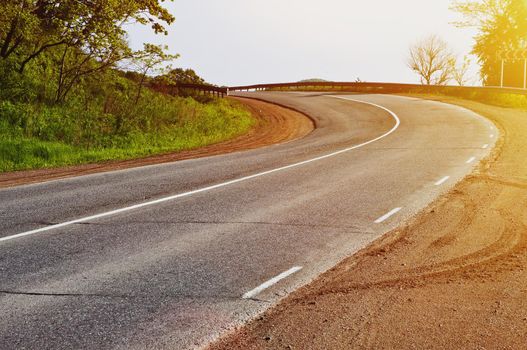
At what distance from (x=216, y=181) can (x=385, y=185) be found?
11.7 ft

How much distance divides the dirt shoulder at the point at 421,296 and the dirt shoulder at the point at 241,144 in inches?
351

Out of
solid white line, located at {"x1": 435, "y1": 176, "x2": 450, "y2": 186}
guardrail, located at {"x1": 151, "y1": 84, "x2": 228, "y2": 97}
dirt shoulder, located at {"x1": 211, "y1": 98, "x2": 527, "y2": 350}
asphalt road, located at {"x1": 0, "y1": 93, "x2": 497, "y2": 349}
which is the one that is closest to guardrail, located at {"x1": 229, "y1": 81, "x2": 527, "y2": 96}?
guardrail, located at {"x1": 151, "y1": 84, "x2": 228, "y2": 97}

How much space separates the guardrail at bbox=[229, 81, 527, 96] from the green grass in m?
19.8

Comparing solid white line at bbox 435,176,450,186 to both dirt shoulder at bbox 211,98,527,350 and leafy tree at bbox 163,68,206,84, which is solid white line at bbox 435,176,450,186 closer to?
dirt shoulder at bbox 211,98,527,350

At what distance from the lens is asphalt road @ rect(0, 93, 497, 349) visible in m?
4.60

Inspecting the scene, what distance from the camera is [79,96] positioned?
76.1ft

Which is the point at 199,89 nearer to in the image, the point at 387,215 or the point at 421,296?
the point at 387,215

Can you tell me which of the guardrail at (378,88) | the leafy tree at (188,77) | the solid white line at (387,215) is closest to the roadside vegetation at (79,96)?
the solid white line at (387,215)

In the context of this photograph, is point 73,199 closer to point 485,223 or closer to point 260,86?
point 485,223

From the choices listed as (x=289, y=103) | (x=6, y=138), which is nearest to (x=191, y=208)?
(x=6, y=138)

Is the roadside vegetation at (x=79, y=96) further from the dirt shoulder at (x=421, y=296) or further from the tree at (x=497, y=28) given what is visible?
the tree at (x=497, y=28)

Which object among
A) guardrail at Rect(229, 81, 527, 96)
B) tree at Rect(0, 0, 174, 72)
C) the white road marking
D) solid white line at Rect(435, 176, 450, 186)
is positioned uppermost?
tree at Rect(0, 0, 174, 72)

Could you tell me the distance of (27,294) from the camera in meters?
5.15

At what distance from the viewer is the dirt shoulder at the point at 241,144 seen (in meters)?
13.4
